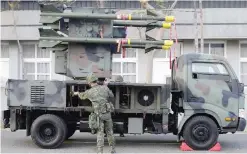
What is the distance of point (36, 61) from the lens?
69.6 ft

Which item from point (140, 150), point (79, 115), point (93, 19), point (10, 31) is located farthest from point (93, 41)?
point (10, 31)

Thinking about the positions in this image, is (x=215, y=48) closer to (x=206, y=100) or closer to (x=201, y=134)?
(x=206, y=100)

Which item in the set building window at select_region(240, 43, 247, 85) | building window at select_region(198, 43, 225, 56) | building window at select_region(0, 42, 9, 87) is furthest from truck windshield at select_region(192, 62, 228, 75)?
building window at select_region(0, 42, 9, 87)

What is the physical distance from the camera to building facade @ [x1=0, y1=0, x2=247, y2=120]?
1962cm

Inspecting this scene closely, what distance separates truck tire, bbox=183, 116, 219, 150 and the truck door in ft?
0.98

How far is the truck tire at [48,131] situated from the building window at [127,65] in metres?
9.48

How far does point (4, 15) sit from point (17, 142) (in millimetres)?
9204

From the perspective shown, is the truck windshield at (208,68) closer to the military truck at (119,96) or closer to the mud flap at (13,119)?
the military truck at (119,96)

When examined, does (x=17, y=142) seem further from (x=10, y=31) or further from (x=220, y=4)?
(x=220, y=4)

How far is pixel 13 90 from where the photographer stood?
37.5 ft

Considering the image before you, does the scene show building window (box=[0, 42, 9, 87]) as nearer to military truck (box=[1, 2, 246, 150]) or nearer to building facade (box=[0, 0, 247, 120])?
building facade (box=[0, 0, 247, 120])

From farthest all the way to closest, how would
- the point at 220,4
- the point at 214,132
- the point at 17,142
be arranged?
1. the point at 220,4
2. the point at 17,142
3. the point at 214,132

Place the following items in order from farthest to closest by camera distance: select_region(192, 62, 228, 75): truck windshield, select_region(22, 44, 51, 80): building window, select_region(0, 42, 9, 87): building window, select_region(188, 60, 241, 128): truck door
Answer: select_region(0, 42, 9, 87): building window
select_region(22, 44, 51, 80): building window
select_region(192, 62, 228, 75): truck windshield
select_region(188, 60, 241, 128): truck door

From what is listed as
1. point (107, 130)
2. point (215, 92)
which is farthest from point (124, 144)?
point (215, 92)
